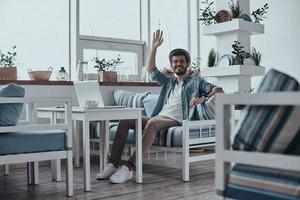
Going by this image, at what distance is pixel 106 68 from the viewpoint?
5.14 meters

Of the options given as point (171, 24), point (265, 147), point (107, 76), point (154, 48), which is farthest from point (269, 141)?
point (171, 24)

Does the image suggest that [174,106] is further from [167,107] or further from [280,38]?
[280,38]

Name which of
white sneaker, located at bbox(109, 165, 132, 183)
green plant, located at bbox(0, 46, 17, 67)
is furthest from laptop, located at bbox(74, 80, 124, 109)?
green plant, located at bbox(0, 46, 17, 67)

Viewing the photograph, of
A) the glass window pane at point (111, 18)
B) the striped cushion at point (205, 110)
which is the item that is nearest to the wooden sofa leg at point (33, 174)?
the striped cushion at point (205, 110)

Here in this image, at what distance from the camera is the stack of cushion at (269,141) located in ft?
4.27

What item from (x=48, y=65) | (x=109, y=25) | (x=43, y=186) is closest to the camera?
(x=43, y=186)

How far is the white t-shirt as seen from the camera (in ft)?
12.3

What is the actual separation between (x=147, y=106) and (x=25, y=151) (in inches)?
77.2

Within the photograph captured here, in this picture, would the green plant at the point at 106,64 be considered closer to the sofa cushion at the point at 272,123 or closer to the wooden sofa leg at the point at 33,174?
the wooden sofa leg at the point at 33,174

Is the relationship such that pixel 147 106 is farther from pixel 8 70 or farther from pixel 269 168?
pixel 269 168

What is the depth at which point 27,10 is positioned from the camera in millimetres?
4695

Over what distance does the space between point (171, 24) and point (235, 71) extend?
1741 mm

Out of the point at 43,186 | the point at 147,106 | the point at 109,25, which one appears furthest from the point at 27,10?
the point at 43,186

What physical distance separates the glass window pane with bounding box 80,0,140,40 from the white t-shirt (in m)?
1.72
